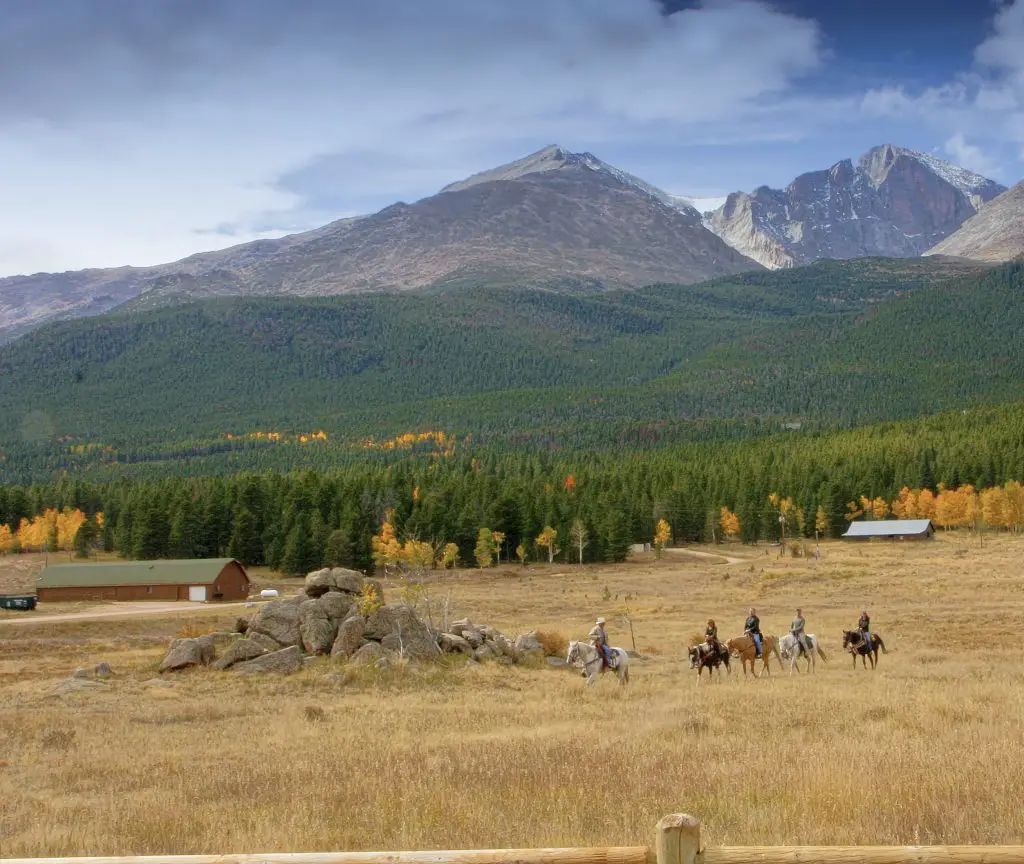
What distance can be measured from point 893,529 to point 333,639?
111441 mm

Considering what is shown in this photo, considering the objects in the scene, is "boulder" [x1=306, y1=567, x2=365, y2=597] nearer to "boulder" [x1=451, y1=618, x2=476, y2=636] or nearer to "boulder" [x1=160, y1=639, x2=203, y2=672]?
"boulder" [x1=451, y1=618, x2=476, y2=636]

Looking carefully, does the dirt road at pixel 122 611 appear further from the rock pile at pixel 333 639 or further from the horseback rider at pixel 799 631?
the horseback rider at pixel 799 631

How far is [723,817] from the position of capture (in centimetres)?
1291

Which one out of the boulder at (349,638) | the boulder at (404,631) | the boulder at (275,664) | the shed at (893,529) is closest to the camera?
the boulder at (275,664)

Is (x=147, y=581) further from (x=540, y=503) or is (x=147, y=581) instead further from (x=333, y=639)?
(x=333, y=639)

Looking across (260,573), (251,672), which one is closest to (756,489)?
(260,573)

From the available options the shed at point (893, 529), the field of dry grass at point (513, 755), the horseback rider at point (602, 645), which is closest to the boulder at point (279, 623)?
the field of dry grass at point (513, 755)

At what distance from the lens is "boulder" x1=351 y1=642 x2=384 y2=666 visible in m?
38.2

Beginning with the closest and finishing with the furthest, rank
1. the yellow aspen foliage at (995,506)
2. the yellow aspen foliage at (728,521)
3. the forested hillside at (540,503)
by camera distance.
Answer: the forested hillside at (540,503), the yellow aspen foliage at (995,506), the yellow aspen foliage at (728,521)

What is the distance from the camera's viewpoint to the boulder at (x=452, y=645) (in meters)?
41.4

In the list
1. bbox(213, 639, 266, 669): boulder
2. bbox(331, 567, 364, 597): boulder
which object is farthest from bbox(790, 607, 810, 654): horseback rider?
bbox(213, 639, 266, 669): boulder

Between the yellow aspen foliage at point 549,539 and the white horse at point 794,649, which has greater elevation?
the white horse at point 794,649

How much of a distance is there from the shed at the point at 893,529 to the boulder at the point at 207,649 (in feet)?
367

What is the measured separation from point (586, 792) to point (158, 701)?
819 inches
